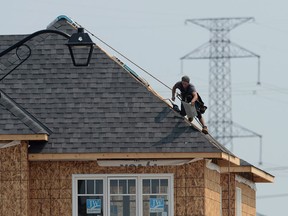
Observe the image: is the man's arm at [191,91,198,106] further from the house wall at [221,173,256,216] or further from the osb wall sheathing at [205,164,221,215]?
the house wall at [221,173,256,216]

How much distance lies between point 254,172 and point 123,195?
592cm

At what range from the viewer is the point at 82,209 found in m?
33.2

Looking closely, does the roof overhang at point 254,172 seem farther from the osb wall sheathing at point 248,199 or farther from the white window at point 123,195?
the white window at point 123,195

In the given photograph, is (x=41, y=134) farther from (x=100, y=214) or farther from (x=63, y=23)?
(x=63, y=23)

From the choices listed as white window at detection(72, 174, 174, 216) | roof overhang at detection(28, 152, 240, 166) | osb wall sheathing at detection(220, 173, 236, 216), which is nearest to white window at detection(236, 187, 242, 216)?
osb wall sheathing at detection(220, 173, 236, 216)

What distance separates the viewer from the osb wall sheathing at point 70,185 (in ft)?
109

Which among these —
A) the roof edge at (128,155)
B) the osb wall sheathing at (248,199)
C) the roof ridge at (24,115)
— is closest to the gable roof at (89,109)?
the roof ridge at (24,115)

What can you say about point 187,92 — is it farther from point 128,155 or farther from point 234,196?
point 234,196

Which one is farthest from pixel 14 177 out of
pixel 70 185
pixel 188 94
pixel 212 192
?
pixel 212 192

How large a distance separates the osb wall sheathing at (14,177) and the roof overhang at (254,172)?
5.74 m

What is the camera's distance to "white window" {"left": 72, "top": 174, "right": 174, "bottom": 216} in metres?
33.2

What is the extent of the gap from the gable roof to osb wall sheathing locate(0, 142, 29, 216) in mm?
449

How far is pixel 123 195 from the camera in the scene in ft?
109

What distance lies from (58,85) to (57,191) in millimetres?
3147
